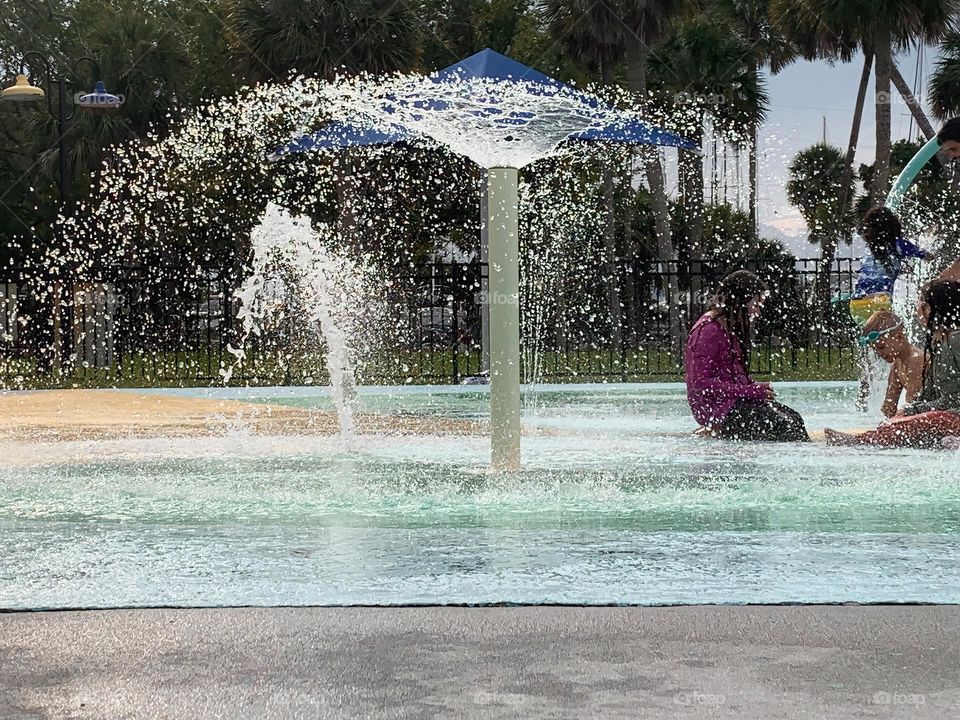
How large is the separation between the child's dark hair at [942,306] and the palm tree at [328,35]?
20.2 meters

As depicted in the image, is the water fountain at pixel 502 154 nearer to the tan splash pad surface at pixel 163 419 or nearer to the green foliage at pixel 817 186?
the tan splash pad surface at pixel 163 419

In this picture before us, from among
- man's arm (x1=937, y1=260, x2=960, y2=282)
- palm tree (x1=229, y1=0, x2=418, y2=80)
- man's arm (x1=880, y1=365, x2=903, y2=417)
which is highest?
palm tree (x1=229, y1=0, x2=418, y2=80)

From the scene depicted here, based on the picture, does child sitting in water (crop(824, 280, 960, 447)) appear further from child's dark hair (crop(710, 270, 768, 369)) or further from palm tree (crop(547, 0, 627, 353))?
palm tree (crop(547, 0, 627, 353))

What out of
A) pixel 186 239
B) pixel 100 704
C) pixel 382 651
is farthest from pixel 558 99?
pixel 186 239

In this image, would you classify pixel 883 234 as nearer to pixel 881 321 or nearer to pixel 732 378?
pixel 881 321

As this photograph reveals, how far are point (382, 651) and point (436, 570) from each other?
112cm

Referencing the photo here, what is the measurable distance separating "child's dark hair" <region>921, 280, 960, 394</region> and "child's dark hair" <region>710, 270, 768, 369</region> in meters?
1.03

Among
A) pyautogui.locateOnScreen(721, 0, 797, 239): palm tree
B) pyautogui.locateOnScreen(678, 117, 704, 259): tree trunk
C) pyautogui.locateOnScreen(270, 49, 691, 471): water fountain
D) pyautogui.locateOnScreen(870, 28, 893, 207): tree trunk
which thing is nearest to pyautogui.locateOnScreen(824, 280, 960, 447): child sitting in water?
pyautogui.locateOnScreen(270, 49, 691, 471): water fountain

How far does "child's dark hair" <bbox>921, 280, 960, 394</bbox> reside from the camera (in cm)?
994

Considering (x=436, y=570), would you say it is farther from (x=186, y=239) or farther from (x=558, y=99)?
(x=186, y=239)

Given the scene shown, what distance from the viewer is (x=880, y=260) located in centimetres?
1076

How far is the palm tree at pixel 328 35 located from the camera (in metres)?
29.2

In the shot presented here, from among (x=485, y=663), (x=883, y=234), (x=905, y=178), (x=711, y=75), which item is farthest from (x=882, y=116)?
(x=485, y=663)

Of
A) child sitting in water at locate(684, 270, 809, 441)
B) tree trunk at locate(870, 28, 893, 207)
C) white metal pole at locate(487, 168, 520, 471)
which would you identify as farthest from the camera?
tree trunk at locate(870, 28, 893, 207)
